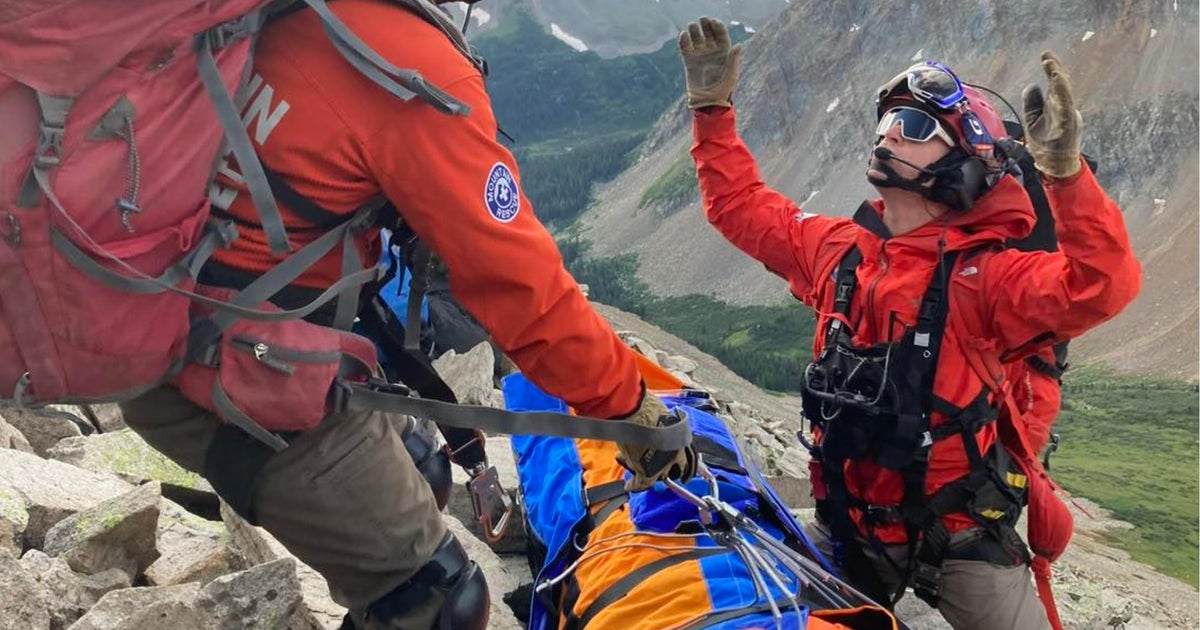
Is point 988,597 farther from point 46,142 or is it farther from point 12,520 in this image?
point 12,520

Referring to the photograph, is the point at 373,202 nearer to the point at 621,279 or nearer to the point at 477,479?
the point at 477,479

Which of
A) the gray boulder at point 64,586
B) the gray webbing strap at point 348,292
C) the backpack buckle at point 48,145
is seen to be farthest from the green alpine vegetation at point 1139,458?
the backpack buckle at point 48,145

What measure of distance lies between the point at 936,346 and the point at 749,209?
1.81 m

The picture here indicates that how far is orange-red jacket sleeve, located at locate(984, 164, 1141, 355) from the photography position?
4949 mm

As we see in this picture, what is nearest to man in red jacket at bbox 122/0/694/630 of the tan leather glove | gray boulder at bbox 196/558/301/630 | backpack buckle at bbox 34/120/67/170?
backpack buckle at bbox 34/120/67/170

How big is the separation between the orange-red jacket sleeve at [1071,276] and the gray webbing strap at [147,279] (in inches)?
156

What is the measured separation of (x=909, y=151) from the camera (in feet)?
18.8

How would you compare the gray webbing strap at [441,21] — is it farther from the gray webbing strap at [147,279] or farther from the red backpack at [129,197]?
the gray webbing strap at [147,279]

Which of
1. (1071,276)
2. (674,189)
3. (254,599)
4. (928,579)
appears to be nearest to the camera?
(254,599)

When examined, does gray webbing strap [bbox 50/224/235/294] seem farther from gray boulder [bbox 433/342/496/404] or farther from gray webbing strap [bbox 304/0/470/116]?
gray boulder [bbox 433/342/496/404]

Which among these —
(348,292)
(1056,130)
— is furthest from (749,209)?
(348,292)

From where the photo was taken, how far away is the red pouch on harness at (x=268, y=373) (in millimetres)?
3275

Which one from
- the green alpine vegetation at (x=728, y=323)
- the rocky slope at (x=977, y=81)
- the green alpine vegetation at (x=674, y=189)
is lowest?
the green alpine vegetation at (x=728, y=323)

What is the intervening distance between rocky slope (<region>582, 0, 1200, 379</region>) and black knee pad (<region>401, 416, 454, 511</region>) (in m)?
95.0
